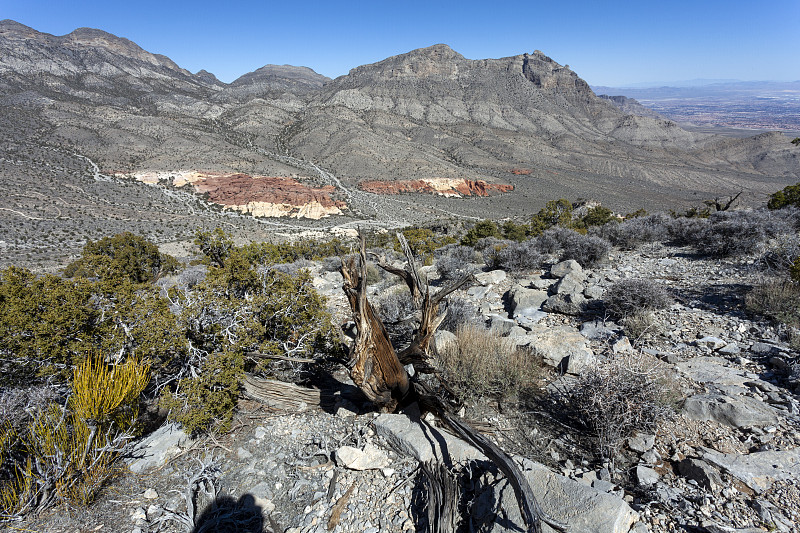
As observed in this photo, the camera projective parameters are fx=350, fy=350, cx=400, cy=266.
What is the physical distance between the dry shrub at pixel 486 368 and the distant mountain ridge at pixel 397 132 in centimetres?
3901

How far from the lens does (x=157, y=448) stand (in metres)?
3.26

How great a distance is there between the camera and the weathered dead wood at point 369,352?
3.11 meters

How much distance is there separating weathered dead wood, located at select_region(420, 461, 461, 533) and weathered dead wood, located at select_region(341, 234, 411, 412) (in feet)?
2.55

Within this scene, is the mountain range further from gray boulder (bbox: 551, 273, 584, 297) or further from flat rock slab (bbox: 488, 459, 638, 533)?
flat rock slab (bbox: 488, 459, 638, 533)

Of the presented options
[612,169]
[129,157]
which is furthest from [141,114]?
[612,169]

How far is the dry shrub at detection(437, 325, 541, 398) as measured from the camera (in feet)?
12.5

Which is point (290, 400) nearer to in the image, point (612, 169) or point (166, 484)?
point (166, 484)

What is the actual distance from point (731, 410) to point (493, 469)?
7.73ft

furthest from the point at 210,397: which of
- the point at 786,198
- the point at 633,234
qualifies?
the point at 786,198

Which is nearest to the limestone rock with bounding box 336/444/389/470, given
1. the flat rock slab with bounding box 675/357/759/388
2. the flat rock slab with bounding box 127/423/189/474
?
the flat rock slab with bounding box 127/423/189/474

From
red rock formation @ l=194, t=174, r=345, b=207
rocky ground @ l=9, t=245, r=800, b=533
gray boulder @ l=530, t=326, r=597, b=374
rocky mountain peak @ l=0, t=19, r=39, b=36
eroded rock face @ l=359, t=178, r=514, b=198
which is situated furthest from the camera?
rocky mountain peak @ l=0, t=19, r=39, b=36

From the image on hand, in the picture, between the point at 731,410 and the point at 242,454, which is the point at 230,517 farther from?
the point at 731,410

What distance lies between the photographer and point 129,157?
51.8m

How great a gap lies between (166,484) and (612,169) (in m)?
88.8
